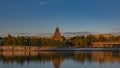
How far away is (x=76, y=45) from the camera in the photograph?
11262 cm

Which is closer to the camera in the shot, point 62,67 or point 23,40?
point 62,67

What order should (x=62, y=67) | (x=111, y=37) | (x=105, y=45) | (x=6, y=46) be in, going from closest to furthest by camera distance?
1. (x=62, y=67)
2. (x=6, y=46)
3. (x=105, y=45)
4. (x=111, y=37)

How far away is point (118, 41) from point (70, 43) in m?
17.7

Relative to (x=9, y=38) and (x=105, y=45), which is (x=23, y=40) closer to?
(x=9, y=38)

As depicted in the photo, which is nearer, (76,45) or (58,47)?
(58,47)

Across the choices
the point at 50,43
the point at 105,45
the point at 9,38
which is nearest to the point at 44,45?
the point at 50,43

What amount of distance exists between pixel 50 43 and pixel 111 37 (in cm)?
3658

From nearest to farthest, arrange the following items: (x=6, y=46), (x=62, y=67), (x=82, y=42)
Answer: (x=62, y=67), (x=6, y=46), (x=82, y=42)

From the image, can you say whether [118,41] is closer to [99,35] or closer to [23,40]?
[99,35]

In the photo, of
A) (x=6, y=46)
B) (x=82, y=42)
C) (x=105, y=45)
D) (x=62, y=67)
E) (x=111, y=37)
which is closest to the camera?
(x=62, y=67)

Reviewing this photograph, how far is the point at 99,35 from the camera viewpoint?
134375 mm

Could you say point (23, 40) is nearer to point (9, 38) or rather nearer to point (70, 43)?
point (9, 38)

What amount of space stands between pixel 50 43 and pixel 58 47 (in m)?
3.44

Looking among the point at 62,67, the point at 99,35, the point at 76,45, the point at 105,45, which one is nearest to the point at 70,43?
the point at 76,45
